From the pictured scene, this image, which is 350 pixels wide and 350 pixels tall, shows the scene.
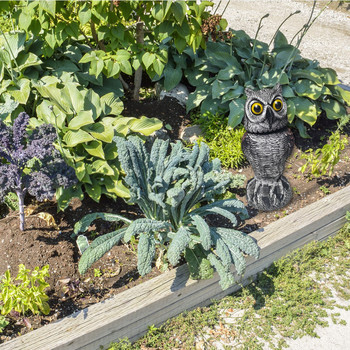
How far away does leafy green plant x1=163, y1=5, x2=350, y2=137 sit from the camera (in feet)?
12.5

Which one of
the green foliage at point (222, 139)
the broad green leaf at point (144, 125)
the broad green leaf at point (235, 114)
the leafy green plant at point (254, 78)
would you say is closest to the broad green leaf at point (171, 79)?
the leafy green plant at point (254, 78)

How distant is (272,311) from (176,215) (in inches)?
35.2

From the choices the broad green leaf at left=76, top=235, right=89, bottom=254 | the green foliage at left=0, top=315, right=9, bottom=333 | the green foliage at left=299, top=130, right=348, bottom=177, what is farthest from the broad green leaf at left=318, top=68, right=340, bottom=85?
the green foliage at left=0, top=315, right=9, bottom=333

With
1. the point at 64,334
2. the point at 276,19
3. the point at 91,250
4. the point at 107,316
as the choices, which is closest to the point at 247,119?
the point at 91,250

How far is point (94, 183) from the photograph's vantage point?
3025mm

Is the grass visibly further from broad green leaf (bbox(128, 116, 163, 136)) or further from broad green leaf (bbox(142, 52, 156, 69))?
broad green leaf (bbox(142, 52, 156, 69))

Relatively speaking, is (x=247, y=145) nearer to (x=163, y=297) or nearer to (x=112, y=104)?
(x=112, y=104)

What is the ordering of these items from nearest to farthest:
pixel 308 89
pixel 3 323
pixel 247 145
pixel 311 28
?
pixel 3 323, pixel 247 145, pixel 308 89, pixel 311 28

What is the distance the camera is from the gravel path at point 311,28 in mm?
5918

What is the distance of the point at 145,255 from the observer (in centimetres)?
236

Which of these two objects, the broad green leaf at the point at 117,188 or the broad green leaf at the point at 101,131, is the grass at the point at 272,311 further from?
the broad green leaf at the point at 101,131

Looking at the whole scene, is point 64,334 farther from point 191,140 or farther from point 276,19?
point 276,19

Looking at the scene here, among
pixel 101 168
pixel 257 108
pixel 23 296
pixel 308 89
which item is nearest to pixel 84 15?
pixel 101 168

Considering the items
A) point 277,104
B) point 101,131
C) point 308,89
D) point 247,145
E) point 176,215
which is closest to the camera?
point 176,215
